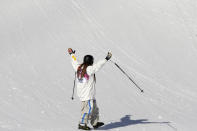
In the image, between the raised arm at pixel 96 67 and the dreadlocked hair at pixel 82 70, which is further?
the dreadlocked hair at pixel 82 70

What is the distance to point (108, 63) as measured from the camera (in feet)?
48.2

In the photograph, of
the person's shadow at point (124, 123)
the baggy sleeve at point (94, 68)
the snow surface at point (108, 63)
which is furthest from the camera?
the snow surface at point (108, 63)

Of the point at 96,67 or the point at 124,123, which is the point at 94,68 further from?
the point at 124,123

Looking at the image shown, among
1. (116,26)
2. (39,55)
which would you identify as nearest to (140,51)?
(116,26)

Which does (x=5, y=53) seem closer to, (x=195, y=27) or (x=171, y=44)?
(x=171, y=44)

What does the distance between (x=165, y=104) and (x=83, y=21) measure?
6627mm

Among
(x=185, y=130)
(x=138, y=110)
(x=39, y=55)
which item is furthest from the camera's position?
(x=39, y=55)

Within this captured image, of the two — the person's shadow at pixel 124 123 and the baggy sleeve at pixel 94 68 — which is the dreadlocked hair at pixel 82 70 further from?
the person's shadow at pixel 124 123

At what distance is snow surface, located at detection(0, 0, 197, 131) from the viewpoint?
35.4 ft

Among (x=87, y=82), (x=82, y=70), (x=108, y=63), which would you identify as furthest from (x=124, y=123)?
(x=108, y=63)

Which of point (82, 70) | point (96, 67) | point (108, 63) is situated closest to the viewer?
point (96, 67)

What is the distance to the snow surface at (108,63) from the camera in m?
10.8

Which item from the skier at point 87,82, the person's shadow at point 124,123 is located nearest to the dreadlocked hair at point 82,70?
the skier at point 87,82

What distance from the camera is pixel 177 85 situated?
44.1 ft
